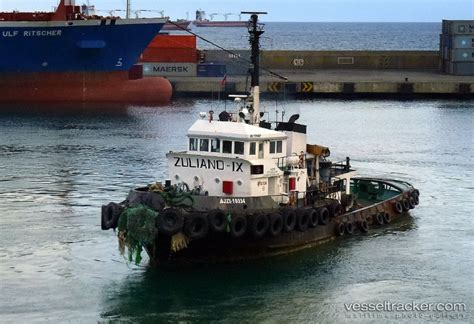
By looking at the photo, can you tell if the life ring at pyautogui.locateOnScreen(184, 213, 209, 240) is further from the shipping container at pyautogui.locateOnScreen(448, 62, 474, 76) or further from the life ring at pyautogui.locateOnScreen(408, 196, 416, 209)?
the shipping container at pyautogui.locateOnScreen(448, 62, 474, 76)

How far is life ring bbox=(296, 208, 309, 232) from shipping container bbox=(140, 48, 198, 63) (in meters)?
47.6

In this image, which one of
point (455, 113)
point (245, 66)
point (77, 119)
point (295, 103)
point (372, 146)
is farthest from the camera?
point (245, 66)

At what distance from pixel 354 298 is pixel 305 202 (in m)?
3.75

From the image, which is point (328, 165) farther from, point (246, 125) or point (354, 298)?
point (354, 298)

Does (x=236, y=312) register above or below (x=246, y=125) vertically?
below

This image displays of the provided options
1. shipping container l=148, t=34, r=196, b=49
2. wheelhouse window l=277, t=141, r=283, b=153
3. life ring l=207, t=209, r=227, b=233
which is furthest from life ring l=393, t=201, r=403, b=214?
shipping container l=148, t=34, r=196, b=49

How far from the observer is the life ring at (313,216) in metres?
25.8

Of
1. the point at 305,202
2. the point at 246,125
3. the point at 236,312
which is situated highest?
the point at 246,125

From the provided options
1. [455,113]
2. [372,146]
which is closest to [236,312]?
[372,146]

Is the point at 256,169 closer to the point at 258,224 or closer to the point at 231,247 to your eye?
the point at 258,224

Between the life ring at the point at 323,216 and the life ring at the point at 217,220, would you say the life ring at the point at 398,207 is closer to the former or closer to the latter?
the life ring at the point at 323,216

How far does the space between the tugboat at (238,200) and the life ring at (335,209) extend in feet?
0.10

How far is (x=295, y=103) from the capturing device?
65188 mm

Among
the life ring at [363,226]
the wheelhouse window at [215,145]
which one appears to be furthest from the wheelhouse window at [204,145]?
the life ring at [363,226]
